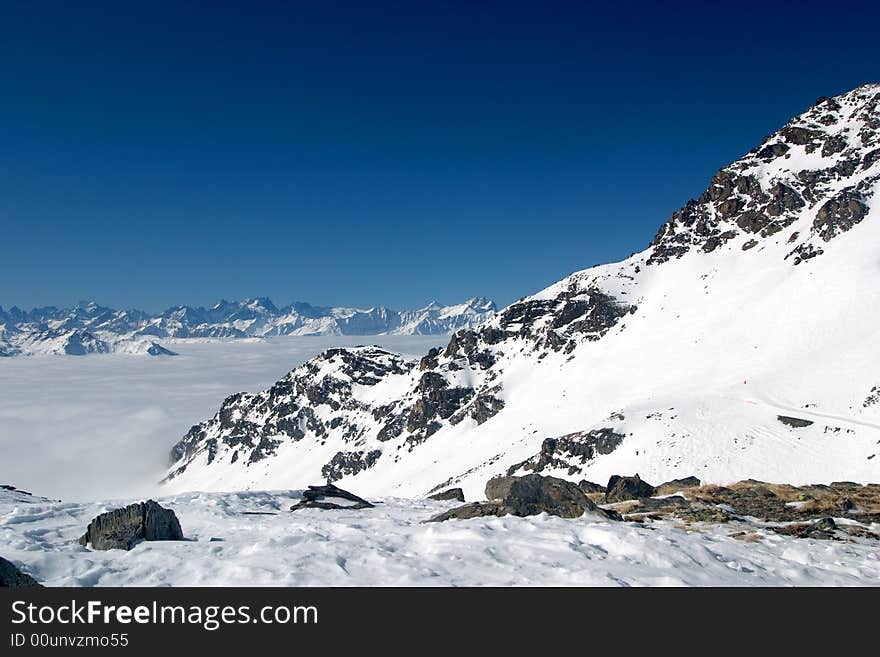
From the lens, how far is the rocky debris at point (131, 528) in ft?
46.7

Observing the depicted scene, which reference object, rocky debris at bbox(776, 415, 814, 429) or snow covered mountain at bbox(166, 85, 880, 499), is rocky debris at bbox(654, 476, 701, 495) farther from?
rocky debris at bbox(776, 415, 814, 429)

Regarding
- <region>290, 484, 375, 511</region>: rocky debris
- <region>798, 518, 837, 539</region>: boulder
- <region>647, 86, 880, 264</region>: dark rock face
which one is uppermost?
<region>647, 86, 880, 264</region>: dark rock face

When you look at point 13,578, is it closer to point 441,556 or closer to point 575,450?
point 441,556

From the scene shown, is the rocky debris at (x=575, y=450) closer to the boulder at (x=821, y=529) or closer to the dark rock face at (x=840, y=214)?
the boulder at (x=821, y=529)

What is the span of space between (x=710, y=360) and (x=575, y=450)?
1601 inches

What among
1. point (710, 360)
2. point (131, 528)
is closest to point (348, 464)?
point (710, 360)

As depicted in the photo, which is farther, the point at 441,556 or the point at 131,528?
the point at 131,528

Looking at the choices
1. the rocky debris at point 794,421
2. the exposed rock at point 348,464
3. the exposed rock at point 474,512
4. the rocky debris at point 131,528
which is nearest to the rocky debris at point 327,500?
the exposed rock at point 474,512

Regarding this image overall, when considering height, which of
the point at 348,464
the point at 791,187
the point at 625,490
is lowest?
the point at 625,490

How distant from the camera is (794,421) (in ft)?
222

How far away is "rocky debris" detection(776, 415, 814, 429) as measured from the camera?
66.4m

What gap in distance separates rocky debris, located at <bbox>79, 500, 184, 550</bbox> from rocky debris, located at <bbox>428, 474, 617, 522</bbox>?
9684 mm

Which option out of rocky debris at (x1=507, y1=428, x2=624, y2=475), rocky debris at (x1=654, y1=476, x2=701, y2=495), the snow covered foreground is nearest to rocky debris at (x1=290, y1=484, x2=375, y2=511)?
the snow covered foreground
